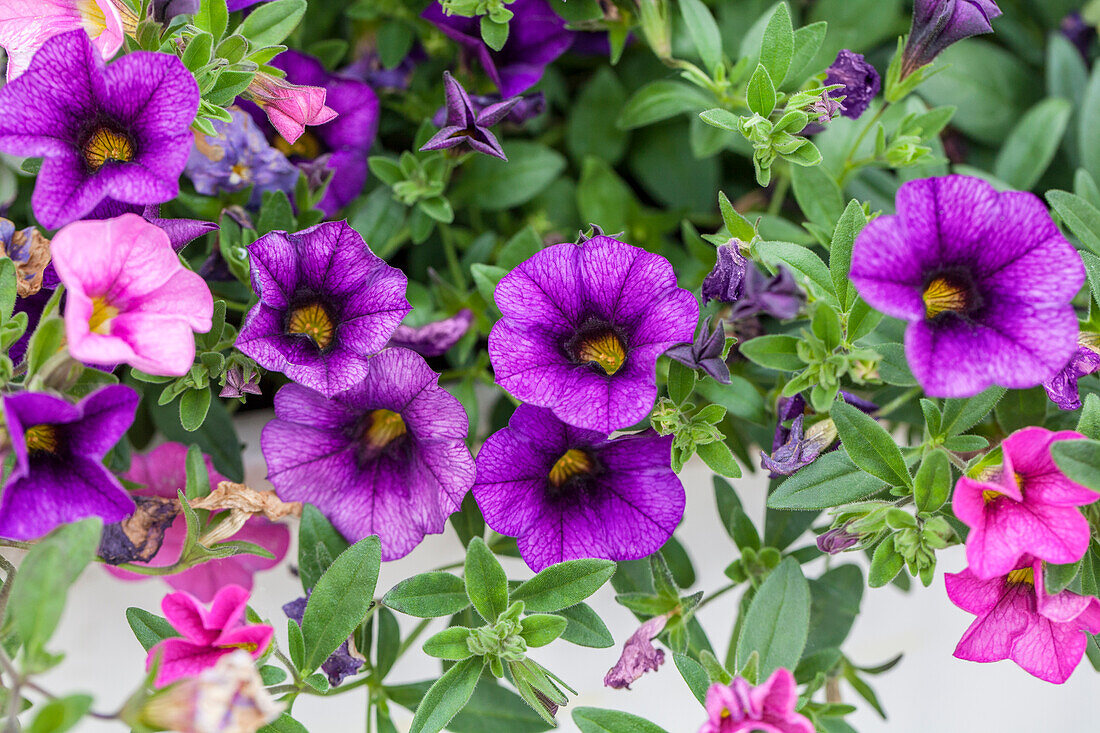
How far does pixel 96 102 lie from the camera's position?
535 millimetres

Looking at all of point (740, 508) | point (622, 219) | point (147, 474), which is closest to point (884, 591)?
point (740, 508)

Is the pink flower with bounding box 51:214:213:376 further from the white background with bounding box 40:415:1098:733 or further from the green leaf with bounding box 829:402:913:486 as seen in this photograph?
the green leaf with bounding box 829:402:913:486

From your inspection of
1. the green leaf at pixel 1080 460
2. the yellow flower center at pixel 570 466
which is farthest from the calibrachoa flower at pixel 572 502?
the green leaf at pixel 1080 460

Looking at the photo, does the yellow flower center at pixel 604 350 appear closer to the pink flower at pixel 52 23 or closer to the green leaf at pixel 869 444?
the green leaf at pixel 869 444

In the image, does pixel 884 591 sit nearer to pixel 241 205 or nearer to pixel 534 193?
pixel 534 193

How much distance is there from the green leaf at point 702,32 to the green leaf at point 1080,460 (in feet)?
1.23

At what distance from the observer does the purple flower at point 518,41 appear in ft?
2.36

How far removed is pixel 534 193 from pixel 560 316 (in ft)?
0.81

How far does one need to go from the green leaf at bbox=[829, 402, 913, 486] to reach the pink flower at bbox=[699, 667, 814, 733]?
0.15m

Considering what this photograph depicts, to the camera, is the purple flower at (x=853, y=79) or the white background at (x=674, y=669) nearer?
the purple flower at (x=853, y=79)

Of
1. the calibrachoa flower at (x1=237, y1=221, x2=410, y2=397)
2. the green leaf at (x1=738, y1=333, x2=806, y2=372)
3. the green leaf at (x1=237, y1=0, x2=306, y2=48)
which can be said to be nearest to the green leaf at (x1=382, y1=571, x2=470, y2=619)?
the calibrachoa flower at (x1=237, y1=221, x2=410, y2=397)

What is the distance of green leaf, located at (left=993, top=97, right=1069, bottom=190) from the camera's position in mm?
840

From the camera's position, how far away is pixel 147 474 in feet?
2.43

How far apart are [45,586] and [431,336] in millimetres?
316
